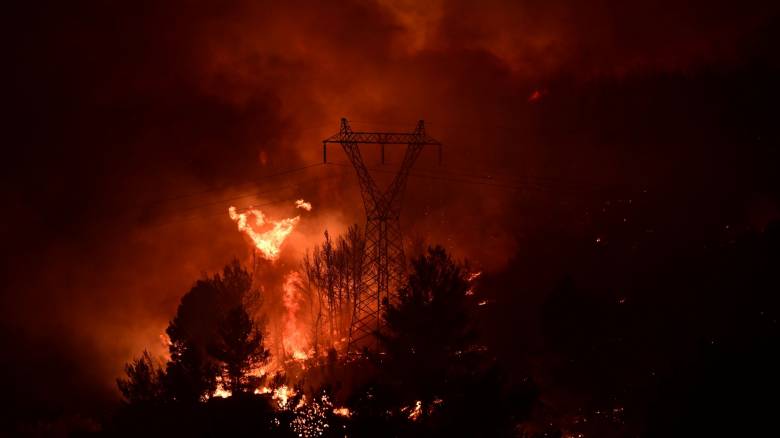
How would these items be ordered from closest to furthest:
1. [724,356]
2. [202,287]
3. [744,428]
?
1. [744,428]
2. [724,356]
3. [202,287]

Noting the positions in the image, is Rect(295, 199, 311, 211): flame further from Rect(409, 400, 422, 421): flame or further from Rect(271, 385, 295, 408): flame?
Rect(409, 400, 422, 421): flame

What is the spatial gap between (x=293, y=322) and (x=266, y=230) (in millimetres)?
9000

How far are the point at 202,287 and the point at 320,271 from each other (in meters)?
19.9

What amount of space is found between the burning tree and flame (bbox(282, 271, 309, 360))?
101cm

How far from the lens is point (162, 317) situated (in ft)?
198

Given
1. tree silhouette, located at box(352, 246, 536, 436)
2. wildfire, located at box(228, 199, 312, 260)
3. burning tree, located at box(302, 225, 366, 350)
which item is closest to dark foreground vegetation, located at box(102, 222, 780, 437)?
tree silhouette, located at box(352, 246, 536, 436)

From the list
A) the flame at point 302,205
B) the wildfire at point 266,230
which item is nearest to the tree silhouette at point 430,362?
the wildfire at point 266,230

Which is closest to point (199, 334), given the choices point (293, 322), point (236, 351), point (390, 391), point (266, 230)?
point (236, 351)

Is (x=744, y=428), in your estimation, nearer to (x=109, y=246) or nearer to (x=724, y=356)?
(x=724, y=356)

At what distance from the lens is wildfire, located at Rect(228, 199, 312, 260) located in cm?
6053

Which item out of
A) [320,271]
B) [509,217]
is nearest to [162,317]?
[320,271]

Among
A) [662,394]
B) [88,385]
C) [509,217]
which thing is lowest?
[662,394]

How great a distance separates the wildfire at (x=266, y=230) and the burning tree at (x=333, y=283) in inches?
116

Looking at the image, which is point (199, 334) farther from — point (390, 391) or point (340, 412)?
point (390, 391)
